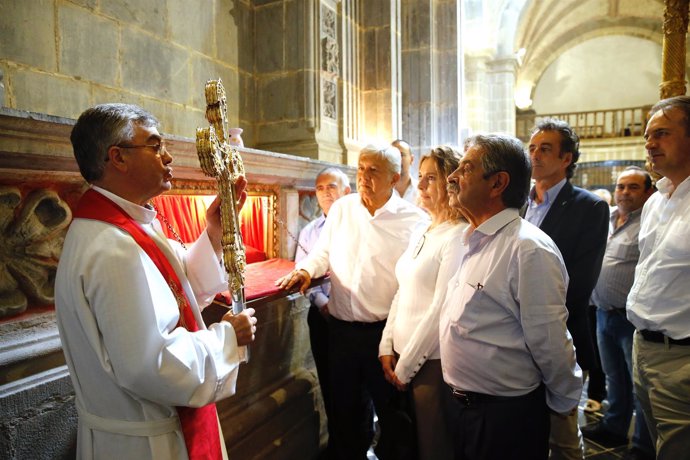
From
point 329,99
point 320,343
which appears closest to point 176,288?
point 320,343

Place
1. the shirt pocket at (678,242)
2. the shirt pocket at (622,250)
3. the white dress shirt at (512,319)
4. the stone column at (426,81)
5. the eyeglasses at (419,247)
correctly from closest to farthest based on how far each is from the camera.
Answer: the white dress shirt at (512,319) < the shirt pocket at (678,242) < the eyeglasses at (419,247) < the shirt pocket at (622,250) < the stone column at (426,81)

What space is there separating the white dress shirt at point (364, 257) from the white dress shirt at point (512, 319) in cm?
77

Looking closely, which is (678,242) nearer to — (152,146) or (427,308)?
(427,308)

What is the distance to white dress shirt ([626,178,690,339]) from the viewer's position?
1.97 metres

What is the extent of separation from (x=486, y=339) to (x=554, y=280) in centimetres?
32

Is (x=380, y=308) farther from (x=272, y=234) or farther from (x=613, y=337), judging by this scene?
(x=613, y=337)

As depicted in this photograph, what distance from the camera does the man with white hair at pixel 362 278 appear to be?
251cm

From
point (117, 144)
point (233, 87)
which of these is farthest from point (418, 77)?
point (117, 144)

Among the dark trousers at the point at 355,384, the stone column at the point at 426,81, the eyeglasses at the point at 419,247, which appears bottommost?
the dark trousers at the point at 355,384

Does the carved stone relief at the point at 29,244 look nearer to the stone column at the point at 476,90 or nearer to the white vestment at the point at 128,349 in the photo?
the white vestment at the point at 128,349

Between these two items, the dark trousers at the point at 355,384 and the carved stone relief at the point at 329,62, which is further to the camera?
the carved stone relief at the point at 329,62

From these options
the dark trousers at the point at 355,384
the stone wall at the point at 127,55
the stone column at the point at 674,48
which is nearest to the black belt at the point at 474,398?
the dark trousers at the point at 355,384

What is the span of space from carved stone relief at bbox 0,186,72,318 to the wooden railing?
1841 centimetres

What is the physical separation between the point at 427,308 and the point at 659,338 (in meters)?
1.08
